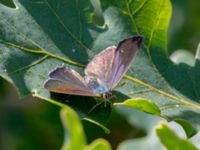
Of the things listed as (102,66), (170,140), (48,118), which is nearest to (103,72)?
(102,66)

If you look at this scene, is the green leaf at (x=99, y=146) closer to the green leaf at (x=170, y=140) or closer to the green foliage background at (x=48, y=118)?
the green leaf at (x=170, y=140)

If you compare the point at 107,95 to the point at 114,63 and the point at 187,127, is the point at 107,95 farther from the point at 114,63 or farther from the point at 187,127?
the point at 187,127

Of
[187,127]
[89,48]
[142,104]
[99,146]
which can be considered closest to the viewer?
[99,146]

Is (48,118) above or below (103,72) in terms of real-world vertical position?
below

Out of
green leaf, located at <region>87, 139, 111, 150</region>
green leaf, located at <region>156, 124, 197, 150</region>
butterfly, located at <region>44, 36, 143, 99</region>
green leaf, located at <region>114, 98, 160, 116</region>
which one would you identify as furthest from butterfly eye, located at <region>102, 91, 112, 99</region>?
green leaf, located at <region>87, 139, 111, 150</region>

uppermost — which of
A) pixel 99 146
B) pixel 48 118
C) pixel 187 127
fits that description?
pixel 99 146

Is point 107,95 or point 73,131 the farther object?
point 107,95

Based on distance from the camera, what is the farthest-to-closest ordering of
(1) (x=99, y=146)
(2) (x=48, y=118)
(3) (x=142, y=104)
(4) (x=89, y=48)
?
(2) (x=48, y=118), (4) (x=89, y=48), (3) (x=142, y=104), (1) (x=99, y=146)

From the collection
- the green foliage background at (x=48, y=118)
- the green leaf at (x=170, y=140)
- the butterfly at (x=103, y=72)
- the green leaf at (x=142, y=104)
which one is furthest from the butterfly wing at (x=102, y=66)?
the green foliage background at (x=48, y=118)
